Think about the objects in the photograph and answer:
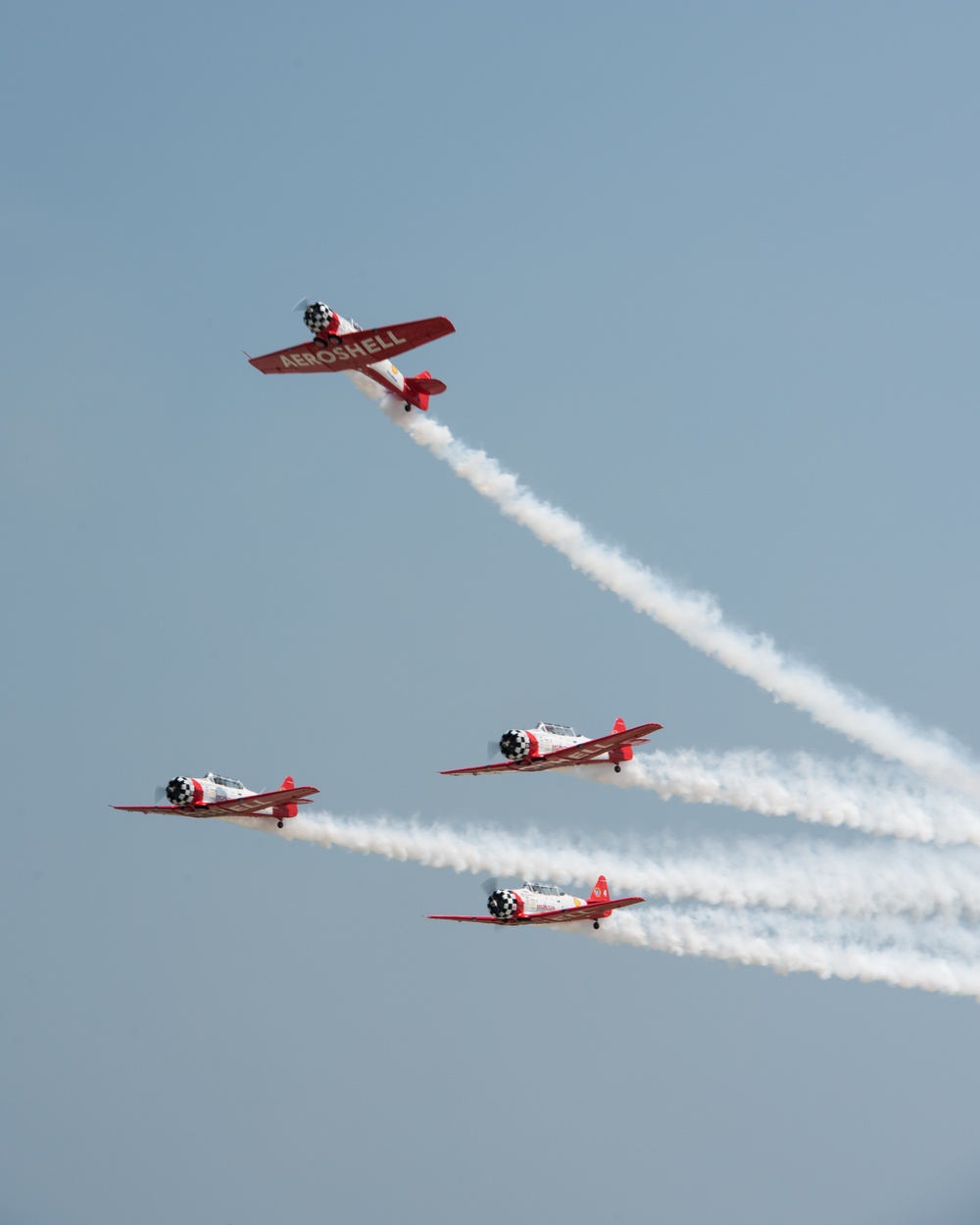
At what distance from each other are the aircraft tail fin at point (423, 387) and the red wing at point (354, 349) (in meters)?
3.50

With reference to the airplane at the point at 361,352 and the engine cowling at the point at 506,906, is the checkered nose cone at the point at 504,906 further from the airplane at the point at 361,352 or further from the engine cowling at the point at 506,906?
the airplane at the point at 361,352

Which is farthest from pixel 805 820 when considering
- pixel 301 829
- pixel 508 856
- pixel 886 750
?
pixel 301 829

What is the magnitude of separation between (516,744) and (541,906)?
256 inches

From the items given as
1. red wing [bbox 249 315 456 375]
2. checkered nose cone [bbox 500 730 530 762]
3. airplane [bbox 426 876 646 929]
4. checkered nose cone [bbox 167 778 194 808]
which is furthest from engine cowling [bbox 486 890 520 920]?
red wing [bbox 249 315 456 375]

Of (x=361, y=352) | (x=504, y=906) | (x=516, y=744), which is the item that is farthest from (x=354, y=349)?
(x=504, y=906)

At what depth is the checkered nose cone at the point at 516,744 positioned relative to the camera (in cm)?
10088

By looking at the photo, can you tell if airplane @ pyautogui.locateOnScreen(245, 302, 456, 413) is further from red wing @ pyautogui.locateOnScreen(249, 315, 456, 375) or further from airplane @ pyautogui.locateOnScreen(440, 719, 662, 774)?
airplane @ pyautogui.locateOnScreen(440, 719, 662, 774)

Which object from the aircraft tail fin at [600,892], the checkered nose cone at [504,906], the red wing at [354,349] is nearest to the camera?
the red wing at [354,349]

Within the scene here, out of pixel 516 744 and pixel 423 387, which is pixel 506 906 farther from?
pixel 423 387

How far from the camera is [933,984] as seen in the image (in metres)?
102

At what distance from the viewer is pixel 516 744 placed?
100938 mm

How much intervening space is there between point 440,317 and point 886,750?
24.4 meters

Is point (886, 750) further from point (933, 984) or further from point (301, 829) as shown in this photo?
point (301, 829)

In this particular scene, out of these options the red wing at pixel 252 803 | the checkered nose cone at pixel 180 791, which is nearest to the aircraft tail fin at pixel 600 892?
the red wing at pixel 252 803
